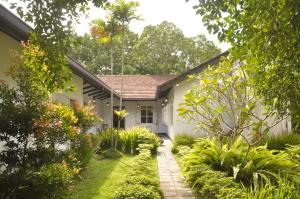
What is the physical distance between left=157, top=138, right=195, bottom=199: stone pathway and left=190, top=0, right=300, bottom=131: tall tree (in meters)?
3.89

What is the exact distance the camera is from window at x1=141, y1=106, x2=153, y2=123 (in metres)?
24.9

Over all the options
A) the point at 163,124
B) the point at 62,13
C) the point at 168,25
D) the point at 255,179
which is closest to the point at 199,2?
the point at 62,13

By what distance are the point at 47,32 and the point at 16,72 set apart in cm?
228

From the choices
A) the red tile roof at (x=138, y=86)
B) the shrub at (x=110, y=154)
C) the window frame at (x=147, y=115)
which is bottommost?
the shrub at (x=110, y=154)

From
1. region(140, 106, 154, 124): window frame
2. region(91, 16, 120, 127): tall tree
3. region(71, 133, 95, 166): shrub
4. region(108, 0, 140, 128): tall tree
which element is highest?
region(108, 0, 140, 128): tall tree

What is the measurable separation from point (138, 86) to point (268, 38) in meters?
22.6

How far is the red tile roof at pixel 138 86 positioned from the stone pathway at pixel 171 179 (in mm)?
10861

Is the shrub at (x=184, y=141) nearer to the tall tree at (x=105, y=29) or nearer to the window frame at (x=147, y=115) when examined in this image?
the tall tree at (x=105, y=29)

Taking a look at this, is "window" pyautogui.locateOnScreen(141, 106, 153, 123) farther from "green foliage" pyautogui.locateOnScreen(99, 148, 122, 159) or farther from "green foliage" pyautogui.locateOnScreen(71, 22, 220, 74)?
"green foliage" pyautogui.locateOnScreen(71, 22, 220, 74)

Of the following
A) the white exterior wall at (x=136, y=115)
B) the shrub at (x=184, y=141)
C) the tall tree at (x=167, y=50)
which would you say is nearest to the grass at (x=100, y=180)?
the shrub at (x=184, y=141)

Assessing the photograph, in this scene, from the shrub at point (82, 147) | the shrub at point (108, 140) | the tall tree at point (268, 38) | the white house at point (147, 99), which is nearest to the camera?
the tall tree at point (268, 38)

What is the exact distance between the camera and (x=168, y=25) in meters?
37.2

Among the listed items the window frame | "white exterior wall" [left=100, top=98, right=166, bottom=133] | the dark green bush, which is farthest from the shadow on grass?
the window frame

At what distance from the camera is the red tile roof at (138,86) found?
2383 cm
